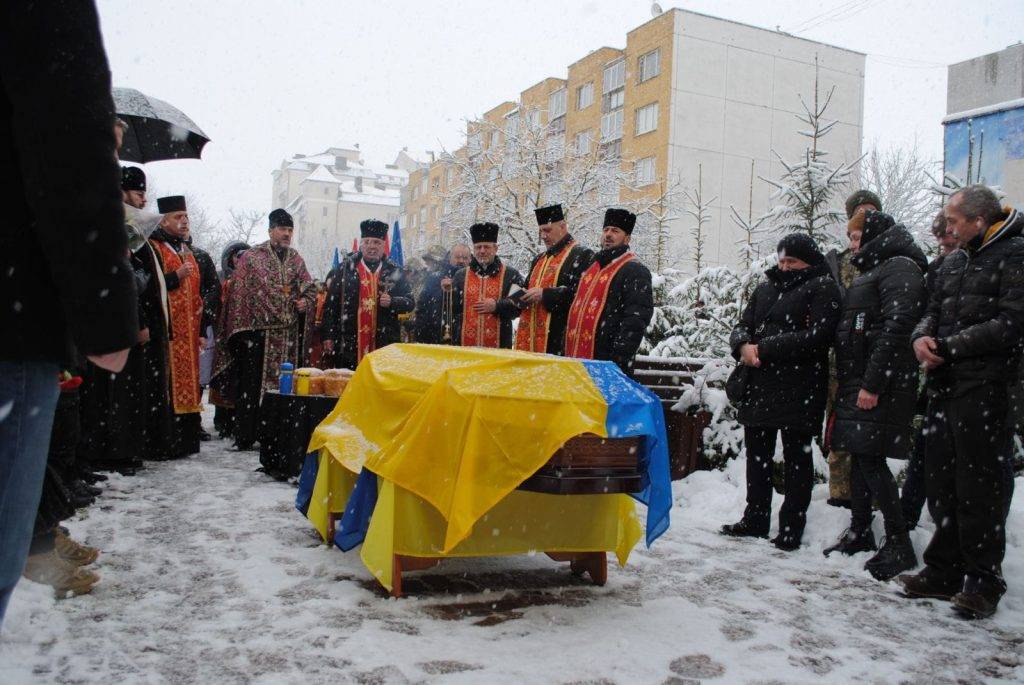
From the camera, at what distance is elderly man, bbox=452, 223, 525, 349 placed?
26.1 ft

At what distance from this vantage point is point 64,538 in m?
4.12

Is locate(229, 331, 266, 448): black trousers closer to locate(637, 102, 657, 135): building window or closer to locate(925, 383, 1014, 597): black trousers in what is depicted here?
locate(925, 383, 1014, 597): black trousers

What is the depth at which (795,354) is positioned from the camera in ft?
17.4

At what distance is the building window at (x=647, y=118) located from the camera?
3347 cm

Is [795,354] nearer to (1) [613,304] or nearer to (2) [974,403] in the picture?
(2) [974,403]

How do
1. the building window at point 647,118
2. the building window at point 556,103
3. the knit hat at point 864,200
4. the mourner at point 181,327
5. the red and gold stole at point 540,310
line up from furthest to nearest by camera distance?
the building window at point 556,103
the building window at point 647,118
the mourner at point 181,327
the red and gold stole at point 540,310
the knit hat at point 864,200

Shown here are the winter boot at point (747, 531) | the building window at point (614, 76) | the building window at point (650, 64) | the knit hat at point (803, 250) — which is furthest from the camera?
the building window at point (614, 76)

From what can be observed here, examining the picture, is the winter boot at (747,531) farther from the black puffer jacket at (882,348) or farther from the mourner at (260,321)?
the mourner at (260,321)

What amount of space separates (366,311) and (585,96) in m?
31.4

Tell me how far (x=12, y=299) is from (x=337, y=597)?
258 centimetres

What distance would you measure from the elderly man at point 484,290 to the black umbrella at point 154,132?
2.70 meters

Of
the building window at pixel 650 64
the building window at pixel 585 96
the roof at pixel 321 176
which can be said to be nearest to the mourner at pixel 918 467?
the building window at pixel 650 64

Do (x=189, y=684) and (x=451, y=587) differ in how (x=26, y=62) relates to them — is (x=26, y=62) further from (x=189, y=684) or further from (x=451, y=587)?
(x=451, y=587)

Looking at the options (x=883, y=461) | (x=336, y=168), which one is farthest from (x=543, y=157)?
(x=336, y=168)
